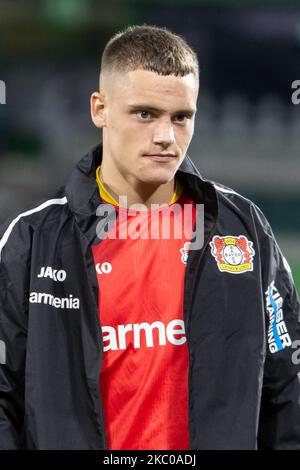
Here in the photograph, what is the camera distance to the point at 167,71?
201 cm

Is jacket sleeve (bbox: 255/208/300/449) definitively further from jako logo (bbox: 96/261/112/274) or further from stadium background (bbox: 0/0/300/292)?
stadium background (bbox: 0/0/300/292)

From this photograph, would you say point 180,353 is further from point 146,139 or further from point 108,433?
point 146,139

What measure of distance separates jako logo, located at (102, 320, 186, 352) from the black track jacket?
4 cm

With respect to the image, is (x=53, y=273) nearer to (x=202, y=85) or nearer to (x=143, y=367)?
(x=143, y=367)

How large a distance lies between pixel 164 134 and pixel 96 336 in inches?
18.8

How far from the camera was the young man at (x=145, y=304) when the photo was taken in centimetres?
192

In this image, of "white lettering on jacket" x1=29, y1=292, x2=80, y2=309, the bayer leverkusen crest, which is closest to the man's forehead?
the bayer leverkusen crest

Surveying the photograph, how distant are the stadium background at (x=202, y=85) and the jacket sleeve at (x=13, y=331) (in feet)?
21.1

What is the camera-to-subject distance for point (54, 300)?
1.96 metres

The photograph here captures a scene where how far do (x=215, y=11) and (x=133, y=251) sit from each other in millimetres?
7126

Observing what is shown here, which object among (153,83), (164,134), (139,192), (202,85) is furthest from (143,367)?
(202,85)

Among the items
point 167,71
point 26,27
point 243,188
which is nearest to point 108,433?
point 167,71

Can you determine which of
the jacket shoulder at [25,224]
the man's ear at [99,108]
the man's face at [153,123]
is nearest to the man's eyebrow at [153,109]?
the man's face at [153,123]

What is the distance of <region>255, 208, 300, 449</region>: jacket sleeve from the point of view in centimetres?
205
